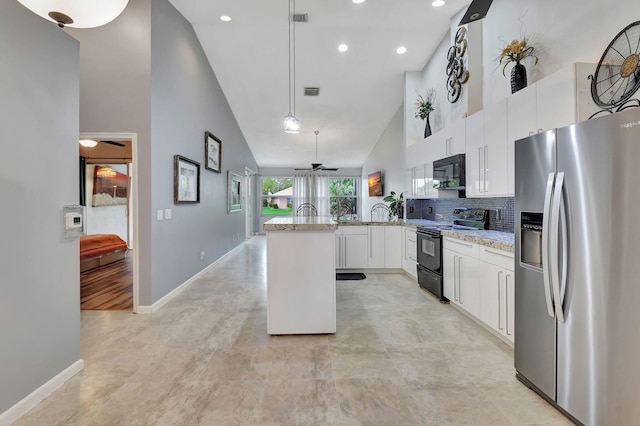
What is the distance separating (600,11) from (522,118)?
0.80 m

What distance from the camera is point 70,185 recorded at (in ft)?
6.86

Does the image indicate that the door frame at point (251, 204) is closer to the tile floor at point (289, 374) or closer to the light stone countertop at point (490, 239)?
the tile floor at point (289, 374)

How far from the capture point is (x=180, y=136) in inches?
157

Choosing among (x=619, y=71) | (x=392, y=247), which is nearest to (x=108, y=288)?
(x=392, y=247)

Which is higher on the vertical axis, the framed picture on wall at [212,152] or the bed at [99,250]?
the framed picture on wall at [212,152]

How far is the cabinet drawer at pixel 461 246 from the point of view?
2.87 meters

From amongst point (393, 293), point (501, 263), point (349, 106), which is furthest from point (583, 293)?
point (349, 106)

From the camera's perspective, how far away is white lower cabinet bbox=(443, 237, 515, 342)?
7.84 ft

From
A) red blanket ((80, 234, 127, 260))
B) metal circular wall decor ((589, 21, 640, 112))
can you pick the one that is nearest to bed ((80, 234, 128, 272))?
red blanket ((80, 234, 127, 260))

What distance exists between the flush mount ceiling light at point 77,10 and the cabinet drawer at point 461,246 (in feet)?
10.1

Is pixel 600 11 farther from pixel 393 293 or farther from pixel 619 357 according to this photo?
pixel 393 293

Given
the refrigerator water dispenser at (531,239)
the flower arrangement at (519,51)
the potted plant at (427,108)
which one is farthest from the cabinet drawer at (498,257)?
the potted plant at (427,108)

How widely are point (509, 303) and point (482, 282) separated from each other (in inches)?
15.0

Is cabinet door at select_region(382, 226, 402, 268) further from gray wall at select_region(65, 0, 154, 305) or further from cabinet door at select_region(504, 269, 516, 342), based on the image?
gray wall at select_region(65, 0, 154, 305)
